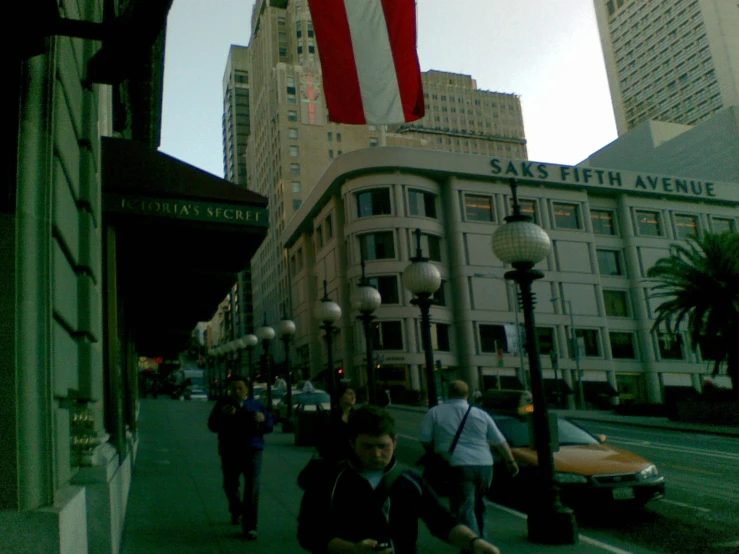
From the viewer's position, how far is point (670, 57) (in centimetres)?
12900

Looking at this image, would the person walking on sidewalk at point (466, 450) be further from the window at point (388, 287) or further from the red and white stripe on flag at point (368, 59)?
the window at point (388, 287)

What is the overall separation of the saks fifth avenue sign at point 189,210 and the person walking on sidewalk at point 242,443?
6.32ft

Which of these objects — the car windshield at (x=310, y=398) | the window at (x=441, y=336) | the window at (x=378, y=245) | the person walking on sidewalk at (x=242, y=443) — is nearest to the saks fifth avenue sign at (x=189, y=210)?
the person walking on sidewalk at (x=242, y=443)

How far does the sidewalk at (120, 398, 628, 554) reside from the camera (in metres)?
6.92

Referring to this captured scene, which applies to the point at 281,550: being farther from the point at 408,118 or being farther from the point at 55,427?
the point at 408,118

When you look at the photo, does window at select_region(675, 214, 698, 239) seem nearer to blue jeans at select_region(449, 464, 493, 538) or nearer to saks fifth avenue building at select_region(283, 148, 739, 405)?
saks fifth avenue building at select_region(283, 148, 739, 405)

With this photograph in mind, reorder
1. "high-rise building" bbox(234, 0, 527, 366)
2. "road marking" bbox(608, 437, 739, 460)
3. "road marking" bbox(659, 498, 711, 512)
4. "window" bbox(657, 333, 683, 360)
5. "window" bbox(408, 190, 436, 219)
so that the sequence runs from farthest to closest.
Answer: "high-rise building" bbox(234, 0, 527, 366)
"window" bbox(657, 333, 683, 360)
"window" bbox(408, 190, 436, 219)
"road marking" bbox(608, 437, 739, 460)
"road marking" bbox(659, 498, 711, 512)

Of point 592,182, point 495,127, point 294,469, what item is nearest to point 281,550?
point 294,469

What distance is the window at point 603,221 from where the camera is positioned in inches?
2378

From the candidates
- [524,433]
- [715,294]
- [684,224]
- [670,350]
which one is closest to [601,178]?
[684,224]

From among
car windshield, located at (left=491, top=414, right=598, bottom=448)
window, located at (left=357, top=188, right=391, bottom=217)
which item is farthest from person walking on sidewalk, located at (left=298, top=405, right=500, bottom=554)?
window, located at (left=357, top=188, right=391, bottom=217)

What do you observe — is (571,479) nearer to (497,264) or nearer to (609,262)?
(497,264)

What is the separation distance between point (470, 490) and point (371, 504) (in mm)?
3990

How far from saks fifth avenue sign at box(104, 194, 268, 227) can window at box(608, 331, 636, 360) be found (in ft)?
179
